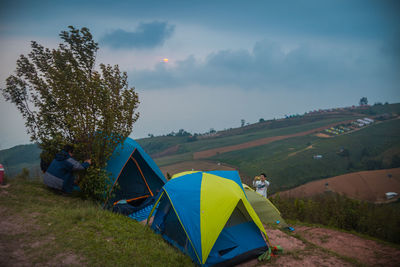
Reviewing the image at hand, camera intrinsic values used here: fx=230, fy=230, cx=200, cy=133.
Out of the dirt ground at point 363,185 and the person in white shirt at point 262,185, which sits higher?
the person in white shirt at point 262,185

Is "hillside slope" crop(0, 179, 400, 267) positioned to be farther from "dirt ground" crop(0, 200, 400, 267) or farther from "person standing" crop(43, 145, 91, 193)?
"person standing" crop(43, 145, 91, 193)

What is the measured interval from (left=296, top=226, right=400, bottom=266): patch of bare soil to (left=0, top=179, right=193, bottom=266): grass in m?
4.38

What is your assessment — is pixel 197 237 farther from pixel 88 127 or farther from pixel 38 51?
pixel 38 51

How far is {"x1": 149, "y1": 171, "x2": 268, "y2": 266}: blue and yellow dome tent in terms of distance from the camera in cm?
508

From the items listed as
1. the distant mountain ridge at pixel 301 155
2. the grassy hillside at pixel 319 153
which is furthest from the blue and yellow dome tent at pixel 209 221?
the grassy hillside at pixel 319 153

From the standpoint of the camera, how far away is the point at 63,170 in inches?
274

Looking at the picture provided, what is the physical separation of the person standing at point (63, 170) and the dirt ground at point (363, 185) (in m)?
13.9

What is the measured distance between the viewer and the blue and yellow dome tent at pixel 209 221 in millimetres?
5082

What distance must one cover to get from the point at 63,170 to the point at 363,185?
22876 mm

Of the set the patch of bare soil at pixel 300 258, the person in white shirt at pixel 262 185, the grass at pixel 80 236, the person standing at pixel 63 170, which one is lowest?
the patch of bare soil at pixel 300 258

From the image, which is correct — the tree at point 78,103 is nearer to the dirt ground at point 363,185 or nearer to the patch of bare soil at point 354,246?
the patch of bare soil at point 354,246

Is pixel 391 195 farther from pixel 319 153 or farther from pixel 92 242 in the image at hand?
pixel 92 242

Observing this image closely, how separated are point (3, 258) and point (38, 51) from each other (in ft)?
24.6

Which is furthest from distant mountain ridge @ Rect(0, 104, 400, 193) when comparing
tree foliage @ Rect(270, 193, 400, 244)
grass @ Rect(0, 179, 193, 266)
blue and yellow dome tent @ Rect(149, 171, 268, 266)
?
blue and yellow dome tent @ Rect(149, 171, 268, 266)
